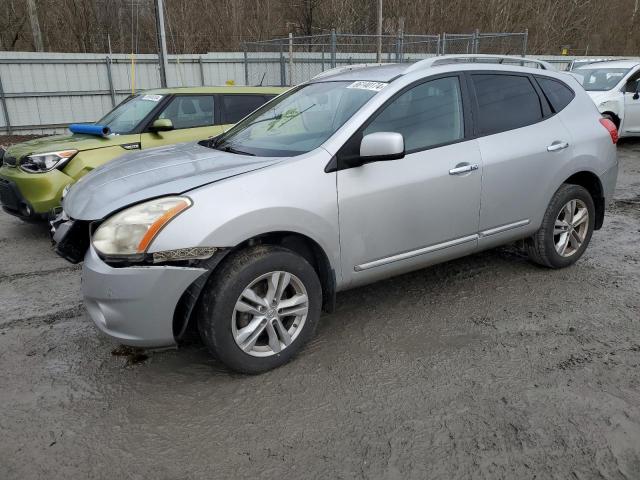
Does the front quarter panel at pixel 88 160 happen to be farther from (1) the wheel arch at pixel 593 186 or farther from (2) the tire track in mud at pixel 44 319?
(1) the wheel arch at pixel 593 186

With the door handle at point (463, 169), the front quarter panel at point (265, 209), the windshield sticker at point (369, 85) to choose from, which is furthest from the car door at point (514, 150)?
the front quarter panel at point (265, 209)

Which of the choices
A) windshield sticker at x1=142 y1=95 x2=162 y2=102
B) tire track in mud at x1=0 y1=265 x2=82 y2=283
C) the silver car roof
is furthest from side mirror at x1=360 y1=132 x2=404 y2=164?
windshield sticker at x1=142 y1=95 x2=162 y2=102

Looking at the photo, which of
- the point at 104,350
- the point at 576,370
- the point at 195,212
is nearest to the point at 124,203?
the point at 195,212

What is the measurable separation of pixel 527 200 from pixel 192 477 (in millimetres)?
3128

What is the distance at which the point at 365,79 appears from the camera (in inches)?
147

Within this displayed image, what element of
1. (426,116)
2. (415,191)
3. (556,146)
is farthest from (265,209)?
(556,146)

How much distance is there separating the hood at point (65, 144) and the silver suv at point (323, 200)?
2.18 metres

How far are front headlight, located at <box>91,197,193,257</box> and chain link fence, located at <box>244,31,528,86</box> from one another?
1169cm

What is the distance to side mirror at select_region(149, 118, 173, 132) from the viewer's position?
5.94 m

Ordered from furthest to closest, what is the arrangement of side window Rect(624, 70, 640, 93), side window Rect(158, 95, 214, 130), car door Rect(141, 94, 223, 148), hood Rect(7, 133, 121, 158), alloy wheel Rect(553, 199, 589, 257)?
side window Rect(624, 70, 640, 93) → side window Rect(158, 95, 214, 130) → car door Rect(141, 94, 223, 148) → hood Rect(7, 133, 121, 158) → alloy wheel Rect(553, 199, 589, 257)

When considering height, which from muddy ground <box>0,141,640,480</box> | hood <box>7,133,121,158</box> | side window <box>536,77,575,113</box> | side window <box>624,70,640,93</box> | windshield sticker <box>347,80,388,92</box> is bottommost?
muddy ground <box>0,141,640,480</box>

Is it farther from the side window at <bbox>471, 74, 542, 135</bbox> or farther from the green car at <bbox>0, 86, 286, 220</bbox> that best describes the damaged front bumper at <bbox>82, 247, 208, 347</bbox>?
the green car at <bbox>0, 86, 286, 220</bbox>

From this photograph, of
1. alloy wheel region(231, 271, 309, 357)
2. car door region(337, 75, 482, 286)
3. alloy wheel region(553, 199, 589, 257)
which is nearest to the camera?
alloy wheel region(231, 271, 309, 357)

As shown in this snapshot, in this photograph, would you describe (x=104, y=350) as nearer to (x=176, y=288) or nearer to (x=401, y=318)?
(x=176, y=288)
